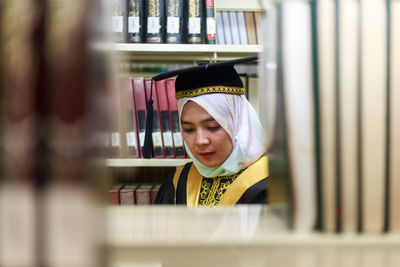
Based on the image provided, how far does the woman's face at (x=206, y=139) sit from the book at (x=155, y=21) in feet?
1.34

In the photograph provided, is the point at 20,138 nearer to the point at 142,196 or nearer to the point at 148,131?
the point at 148,131

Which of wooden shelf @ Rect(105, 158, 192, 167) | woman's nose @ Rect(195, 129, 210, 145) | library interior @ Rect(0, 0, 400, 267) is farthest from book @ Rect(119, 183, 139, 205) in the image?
library interior @ Rect(0, 0, 400, 267)

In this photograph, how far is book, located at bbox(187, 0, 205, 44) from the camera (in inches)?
58.4

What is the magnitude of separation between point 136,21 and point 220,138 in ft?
2.36

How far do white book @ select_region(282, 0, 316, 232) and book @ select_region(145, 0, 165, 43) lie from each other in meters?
1.26

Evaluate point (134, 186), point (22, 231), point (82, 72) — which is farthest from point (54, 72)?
point (134, 186)

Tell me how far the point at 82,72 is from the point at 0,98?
7 cm

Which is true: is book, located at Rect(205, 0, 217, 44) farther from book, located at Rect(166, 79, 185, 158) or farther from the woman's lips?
the woman's lips

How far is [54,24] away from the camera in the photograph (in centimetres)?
26

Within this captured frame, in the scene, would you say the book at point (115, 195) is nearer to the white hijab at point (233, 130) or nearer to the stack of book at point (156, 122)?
the stack of book at point (156, 122)

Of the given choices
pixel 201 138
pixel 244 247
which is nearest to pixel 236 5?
pixel 201 138

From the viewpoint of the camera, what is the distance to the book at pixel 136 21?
148 centimetres

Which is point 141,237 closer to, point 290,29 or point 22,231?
point 22,231

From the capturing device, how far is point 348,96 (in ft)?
1.05
